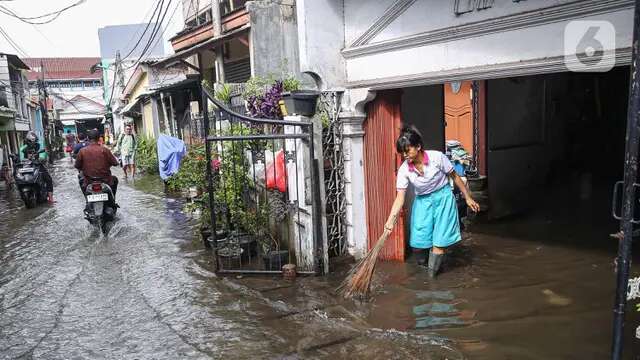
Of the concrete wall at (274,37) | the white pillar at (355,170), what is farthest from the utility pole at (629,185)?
the concrete wall at (274,37)

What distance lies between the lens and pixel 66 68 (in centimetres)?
5350

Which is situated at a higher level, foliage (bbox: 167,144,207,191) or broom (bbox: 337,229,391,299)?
foliage (bbox: 167,144,207,191)

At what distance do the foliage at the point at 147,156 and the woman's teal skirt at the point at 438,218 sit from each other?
554 inches

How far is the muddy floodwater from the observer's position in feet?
12.7

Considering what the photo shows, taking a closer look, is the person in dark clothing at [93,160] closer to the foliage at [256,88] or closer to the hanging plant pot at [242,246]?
the foliage at [256,88]

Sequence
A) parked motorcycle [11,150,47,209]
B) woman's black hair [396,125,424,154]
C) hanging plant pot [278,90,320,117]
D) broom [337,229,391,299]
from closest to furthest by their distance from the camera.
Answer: broom [337,229,391,299] → woman's black hair [396,125,424,154] → hanging plant pot [278,90,320,117] → parked motorcycle [11,150,47,209]

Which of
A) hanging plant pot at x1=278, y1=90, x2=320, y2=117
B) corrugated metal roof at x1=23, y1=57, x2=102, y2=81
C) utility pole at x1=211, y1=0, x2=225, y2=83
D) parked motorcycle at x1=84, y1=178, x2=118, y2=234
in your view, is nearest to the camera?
hanging plant pot at x1=278, y1=90, x2=320, y2=117

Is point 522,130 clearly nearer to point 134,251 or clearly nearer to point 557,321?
point 557,321

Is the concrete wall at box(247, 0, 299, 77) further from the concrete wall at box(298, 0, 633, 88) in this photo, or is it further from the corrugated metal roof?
the corrugated metal roof

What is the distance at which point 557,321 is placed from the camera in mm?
4133

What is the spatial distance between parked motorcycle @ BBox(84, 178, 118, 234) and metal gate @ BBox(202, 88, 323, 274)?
2304mm

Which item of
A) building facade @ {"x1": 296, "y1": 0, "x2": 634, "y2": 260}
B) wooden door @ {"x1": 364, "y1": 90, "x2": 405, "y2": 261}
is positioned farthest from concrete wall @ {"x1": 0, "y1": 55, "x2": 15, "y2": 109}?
wooden door @ {"x1": 364, "y1": 90, "x2": 405, "y2": 261}

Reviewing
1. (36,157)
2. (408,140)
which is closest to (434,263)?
(408,140)

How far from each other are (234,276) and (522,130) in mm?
6186
